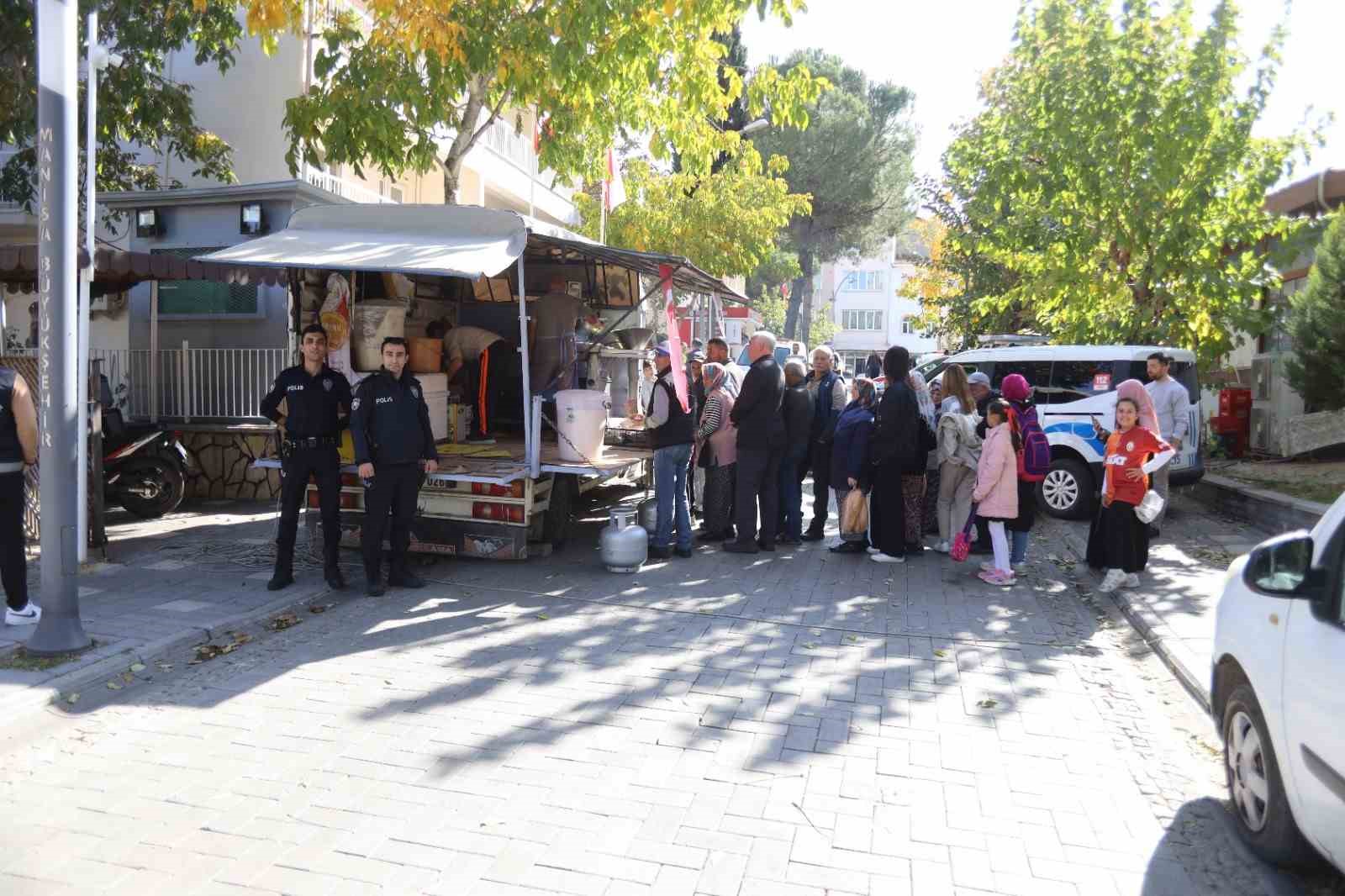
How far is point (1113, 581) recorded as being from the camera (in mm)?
8102

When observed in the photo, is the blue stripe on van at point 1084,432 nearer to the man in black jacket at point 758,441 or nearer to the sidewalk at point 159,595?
the man in black jacket at point 758,441

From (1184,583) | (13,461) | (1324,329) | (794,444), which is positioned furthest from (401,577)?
(1324,329)

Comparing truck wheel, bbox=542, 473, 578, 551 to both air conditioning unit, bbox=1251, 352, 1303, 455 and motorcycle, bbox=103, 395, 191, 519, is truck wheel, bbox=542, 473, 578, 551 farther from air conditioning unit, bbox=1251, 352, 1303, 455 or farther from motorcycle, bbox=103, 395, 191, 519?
air conditioning unit, bbox=1251, 352, 1303, 455

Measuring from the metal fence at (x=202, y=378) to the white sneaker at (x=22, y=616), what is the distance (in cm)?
582

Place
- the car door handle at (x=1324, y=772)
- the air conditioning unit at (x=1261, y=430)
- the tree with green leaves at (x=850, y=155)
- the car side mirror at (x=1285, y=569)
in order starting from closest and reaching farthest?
the car door handle at (x=1324, y=772)
the car side mirror at (x=1285, y=569)
the air conditioning unit at (x=1261, y=430)
the tree with green leaves at (x=850, y=155)

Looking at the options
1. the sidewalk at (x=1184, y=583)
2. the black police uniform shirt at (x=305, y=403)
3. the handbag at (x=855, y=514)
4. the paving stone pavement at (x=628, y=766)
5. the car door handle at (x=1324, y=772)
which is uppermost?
the black police uniform shirt at (x=305, y=403)

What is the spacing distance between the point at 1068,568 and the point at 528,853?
6928mm

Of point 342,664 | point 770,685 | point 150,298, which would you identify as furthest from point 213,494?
point 770,685

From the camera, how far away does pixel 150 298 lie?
40.3ft

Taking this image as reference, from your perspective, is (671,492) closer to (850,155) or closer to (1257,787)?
(1257,787)

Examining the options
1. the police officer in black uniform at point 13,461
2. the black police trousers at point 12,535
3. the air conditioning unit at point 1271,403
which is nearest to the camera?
the police officer in black uniform at point 13,461

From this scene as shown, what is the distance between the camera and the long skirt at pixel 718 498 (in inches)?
382

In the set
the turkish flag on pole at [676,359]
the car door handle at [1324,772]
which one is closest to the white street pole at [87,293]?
the turkish flag on pole at [676,359]

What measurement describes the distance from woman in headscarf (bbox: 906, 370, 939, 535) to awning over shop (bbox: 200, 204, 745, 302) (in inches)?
117
